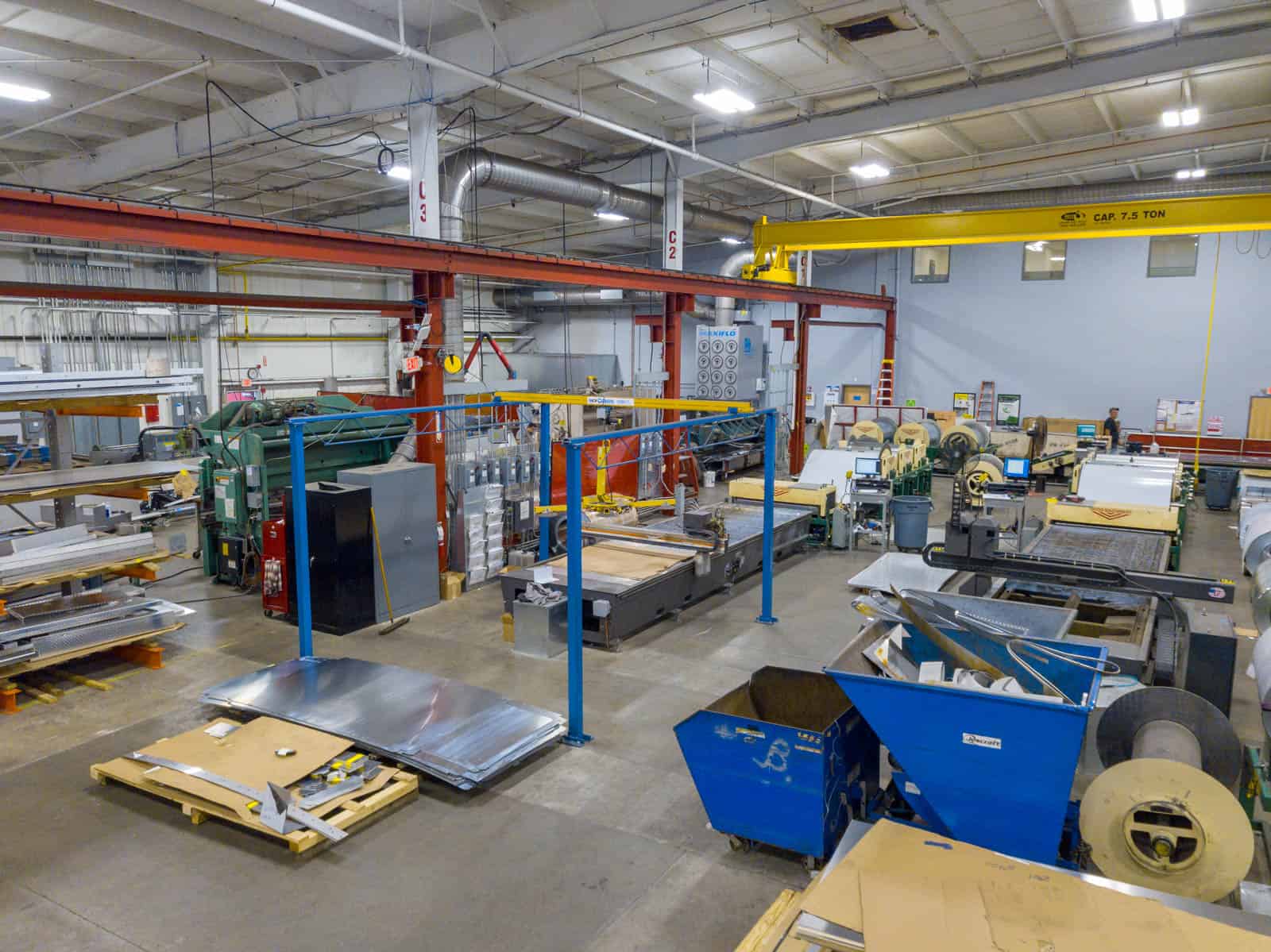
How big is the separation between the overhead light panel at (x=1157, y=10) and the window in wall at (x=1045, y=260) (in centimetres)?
1165

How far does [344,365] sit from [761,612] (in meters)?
20.1

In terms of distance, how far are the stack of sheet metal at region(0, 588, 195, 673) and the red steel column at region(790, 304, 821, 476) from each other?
42.4 feet

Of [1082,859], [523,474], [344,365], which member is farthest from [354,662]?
[344,365]

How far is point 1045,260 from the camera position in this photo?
69.4 feet

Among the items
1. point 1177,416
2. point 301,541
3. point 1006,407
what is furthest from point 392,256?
point 1177,416

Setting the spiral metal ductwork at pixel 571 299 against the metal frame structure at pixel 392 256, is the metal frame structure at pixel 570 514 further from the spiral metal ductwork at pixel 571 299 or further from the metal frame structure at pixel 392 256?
the spiral metal ductwork at pixel 571 299

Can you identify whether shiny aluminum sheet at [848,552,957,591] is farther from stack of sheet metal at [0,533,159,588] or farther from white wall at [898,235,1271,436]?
white wall at [898,235,1271,436]

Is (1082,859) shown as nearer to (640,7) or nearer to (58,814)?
(58,814)

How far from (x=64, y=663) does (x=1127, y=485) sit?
41.9 feet

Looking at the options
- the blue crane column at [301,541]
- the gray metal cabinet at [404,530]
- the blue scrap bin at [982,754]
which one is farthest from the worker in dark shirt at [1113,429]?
the blue crane column at [301,541]

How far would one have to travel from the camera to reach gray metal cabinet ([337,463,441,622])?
905 cm

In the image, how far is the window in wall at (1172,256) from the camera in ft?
63.3

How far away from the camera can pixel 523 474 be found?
38.0ft

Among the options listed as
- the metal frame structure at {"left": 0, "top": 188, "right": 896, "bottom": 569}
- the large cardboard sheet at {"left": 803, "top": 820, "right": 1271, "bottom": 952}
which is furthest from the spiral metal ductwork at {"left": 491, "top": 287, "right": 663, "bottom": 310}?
the large cardboard sheet at {"left": 803, "top": 820, "right": 1271, "bottom": 952}
